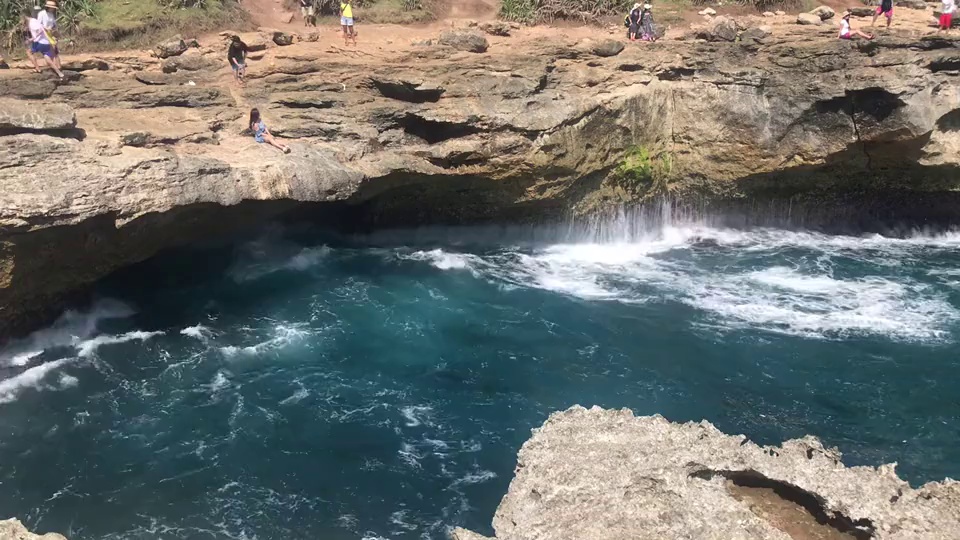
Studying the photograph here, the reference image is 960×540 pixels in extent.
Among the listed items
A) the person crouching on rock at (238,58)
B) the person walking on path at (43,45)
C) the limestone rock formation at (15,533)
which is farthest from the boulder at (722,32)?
the limestone rock formation at (15,533)

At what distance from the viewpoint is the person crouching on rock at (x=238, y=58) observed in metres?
21.7

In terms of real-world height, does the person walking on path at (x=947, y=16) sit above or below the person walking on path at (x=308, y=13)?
below

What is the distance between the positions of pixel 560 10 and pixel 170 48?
1380 centimetres

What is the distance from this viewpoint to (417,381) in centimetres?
1705

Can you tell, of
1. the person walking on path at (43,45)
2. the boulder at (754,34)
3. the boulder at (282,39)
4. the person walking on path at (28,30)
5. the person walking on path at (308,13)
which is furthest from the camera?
the person walking on path at (308,13)

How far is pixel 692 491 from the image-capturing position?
847 cm

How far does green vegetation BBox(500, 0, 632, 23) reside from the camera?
29.0 metres

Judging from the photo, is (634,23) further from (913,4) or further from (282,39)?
(282,39)

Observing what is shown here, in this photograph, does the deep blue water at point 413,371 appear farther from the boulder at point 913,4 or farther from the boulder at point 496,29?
the boulder at point 913,4

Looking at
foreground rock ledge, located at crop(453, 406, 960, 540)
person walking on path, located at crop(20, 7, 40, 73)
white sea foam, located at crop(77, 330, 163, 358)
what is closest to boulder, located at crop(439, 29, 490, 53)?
person walking on path, located at crop(20, 7, 40, 73)

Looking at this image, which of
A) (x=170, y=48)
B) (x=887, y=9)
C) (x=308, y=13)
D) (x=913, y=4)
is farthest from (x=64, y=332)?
(x=913, y=4)

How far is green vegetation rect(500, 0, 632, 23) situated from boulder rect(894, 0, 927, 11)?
32.2 feet

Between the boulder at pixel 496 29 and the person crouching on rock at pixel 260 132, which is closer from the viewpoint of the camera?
the person crouching on rock at pixel 260 132

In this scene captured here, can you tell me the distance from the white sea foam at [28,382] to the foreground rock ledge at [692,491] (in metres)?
12.0
